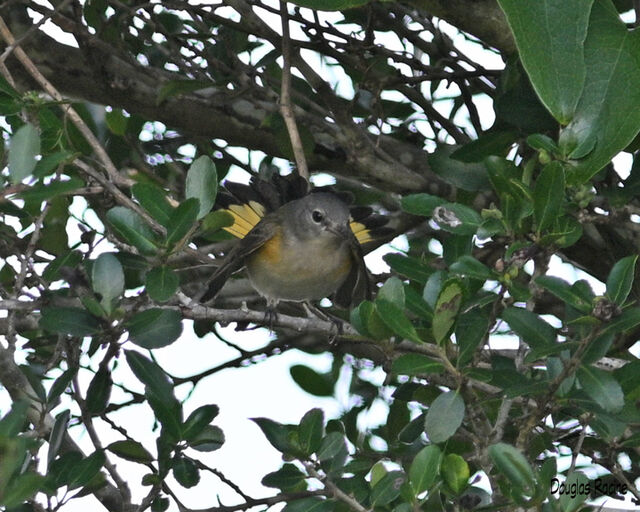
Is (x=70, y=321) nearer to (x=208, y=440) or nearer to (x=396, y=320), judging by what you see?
(x=208, y=440)

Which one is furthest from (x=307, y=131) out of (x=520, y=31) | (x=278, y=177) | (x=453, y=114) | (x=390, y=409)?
(x=520, y=31)

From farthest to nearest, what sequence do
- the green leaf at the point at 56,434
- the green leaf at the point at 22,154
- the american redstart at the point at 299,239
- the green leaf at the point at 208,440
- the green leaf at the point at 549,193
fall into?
the american redstart at the point at 299,239 → the green leaf at the point at 208,440 → the green leaf at the point at 56,434 → the green leaf at the point at 22,154 → the green leaf at the point at 549,193

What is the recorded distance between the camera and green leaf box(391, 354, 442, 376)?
2.39 m

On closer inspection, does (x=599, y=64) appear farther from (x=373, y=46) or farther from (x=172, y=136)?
(x=172, y=136)

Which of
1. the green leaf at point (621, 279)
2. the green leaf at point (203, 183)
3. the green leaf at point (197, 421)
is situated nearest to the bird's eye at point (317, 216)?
the green leaf at point (197, 421)

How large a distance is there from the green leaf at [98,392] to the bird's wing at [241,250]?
1.93 ft

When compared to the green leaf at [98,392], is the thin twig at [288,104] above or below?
above

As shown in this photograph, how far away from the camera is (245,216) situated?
14.8 ft

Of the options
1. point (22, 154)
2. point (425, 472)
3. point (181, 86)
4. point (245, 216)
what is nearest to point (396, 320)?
point (425, 472)

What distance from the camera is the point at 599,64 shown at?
2.41 meters

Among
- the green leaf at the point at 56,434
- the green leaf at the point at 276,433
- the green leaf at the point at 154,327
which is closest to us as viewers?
the green leaf at the point at 154,327

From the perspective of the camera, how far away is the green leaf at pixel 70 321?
2578 millimetres

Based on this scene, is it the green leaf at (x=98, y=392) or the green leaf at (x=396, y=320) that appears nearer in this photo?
the green leaf at (x=396, y=320)

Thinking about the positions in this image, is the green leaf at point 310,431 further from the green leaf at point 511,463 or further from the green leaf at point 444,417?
the green leaf at point 511,463
